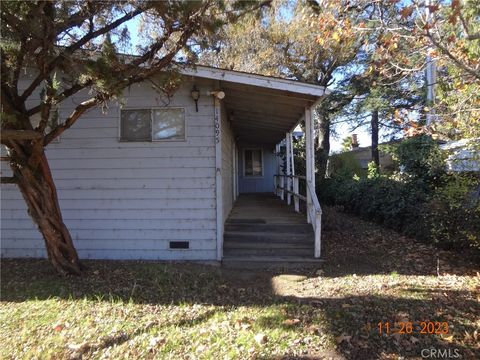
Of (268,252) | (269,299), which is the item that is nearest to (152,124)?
(268,252)

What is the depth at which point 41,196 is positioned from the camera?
214 inches

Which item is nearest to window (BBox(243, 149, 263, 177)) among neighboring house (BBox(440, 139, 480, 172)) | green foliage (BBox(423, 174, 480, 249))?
neighboring house (BBox(440, 139, 480, 172))

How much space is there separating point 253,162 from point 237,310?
14.9 m

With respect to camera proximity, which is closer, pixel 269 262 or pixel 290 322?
pixel 290 322

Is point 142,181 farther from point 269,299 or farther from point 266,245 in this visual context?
point 269,299

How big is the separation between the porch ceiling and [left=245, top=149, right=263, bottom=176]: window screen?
6.89 metres

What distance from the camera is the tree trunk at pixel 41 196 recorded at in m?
5.34

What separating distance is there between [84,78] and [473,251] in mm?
6943

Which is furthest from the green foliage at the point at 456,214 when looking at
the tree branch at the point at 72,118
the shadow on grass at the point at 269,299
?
the tree branch at the point at 72,118

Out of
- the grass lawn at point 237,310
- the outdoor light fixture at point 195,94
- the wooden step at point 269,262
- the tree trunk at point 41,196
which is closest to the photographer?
the grass lawn at point 237,310

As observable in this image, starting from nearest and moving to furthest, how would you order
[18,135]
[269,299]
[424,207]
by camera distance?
[18,135] < [269,299] < [424,207]

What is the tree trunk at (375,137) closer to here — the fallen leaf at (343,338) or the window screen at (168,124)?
the window screen at (168,124)

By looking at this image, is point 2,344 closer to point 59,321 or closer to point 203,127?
point 59,321

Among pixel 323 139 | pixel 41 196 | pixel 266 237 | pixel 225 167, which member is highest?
pixel 323 139
